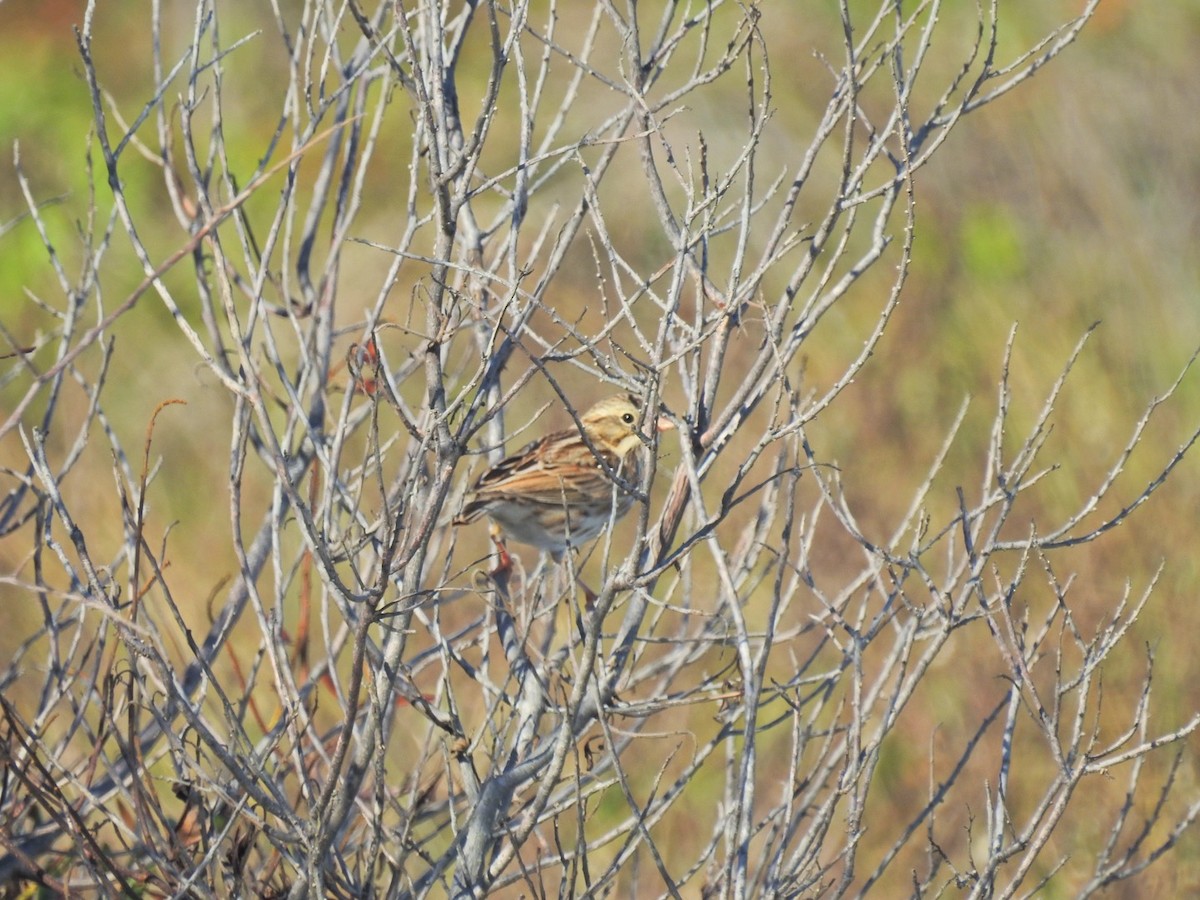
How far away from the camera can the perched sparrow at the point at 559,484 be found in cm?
504

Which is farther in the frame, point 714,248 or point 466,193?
point 714,248

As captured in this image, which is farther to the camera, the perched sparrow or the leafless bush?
the perched sparrow

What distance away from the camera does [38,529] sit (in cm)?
343

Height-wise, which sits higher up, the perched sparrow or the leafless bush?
the perched sparrow

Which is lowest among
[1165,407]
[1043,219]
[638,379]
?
[638,379]

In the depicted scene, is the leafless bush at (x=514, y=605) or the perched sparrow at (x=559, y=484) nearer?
the leafless bush at (x=514, y=605)

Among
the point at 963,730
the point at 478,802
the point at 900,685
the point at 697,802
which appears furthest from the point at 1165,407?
the point at 478,802

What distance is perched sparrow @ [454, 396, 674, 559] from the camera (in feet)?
16.5

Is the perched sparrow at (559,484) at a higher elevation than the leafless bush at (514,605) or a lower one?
higher

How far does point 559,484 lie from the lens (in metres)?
5.12

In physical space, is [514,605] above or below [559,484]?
below

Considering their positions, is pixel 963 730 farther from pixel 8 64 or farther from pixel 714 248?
pixel 8 64

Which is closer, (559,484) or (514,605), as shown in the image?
(514,605)

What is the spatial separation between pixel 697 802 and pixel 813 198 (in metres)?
5.31
